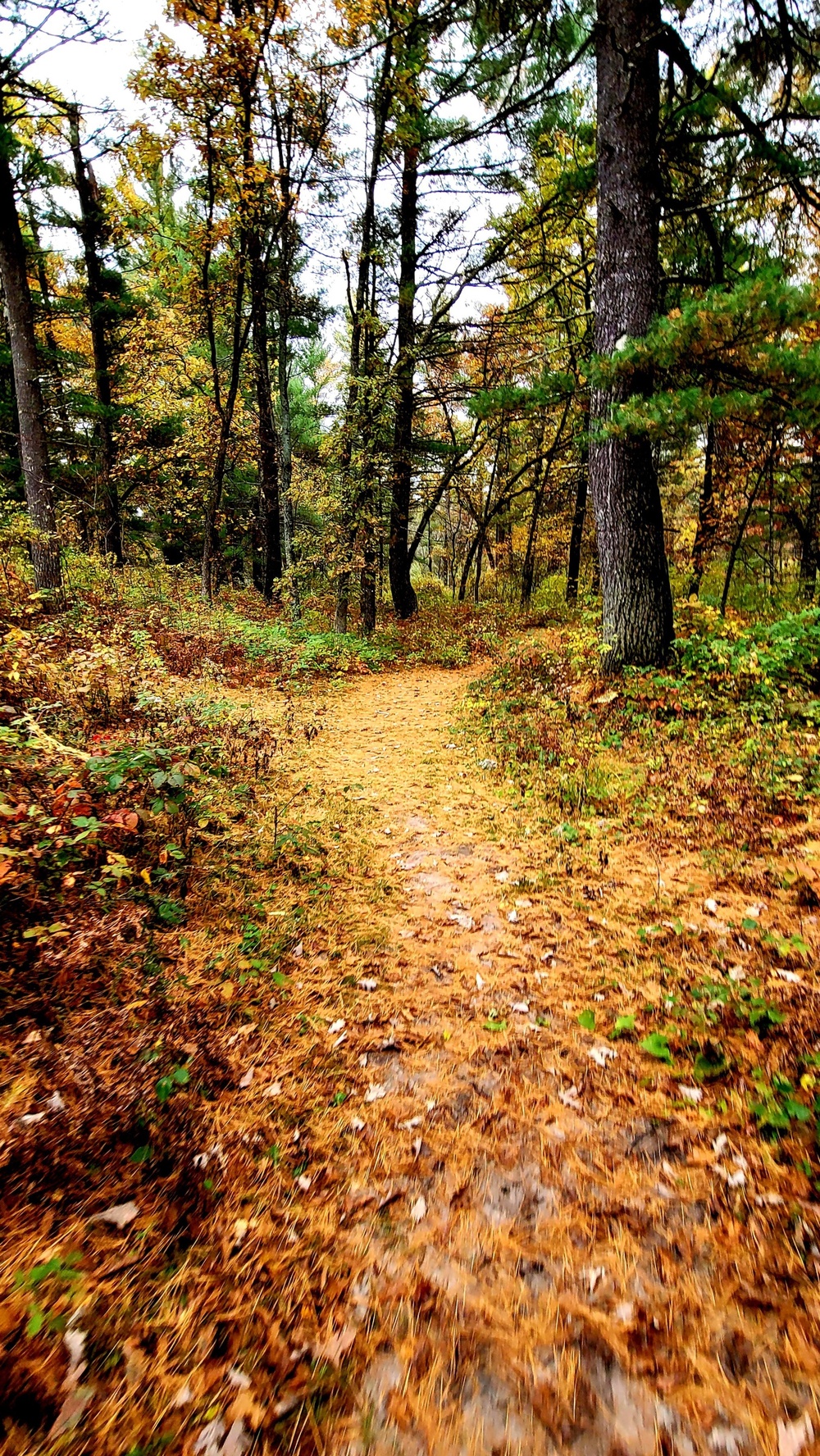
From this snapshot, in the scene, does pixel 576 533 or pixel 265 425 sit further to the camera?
pixel 576 533

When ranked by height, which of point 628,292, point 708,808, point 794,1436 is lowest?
point 794,1436

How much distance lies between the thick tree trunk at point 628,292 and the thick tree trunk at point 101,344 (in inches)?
455

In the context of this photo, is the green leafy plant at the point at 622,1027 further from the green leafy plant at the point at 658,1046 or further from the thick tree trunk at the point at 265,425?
the thick tree trunk at the point at 265,425

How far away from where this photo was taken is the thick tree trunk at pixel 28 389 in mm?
9320

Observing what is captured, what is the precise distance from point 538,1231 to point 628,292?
8830 mm

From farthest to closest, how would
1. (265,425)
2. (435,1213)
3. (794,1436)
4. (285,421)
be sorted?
(265,425) < (285,421) < (435,1213) < (794,1436)

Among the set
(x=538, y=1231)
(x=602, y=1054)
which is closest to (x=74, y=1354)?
(x=538, y=1231)

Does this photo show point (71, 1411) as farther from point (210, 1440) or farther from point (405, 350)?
point (405, 350)

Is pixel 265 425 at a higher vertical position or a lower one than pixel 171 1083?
higher

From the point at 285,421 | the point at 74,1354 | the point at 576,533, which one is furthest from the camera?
the point at 576,533

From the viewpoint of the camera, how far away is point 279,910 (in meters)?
4.30

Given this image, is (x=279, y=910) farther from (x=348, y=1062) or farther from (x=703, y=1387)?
(x=703, y=1387)

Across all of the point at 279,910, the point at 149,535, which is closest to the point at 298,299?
the point at 149,535

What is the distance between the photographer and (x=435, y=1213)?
235 cm
